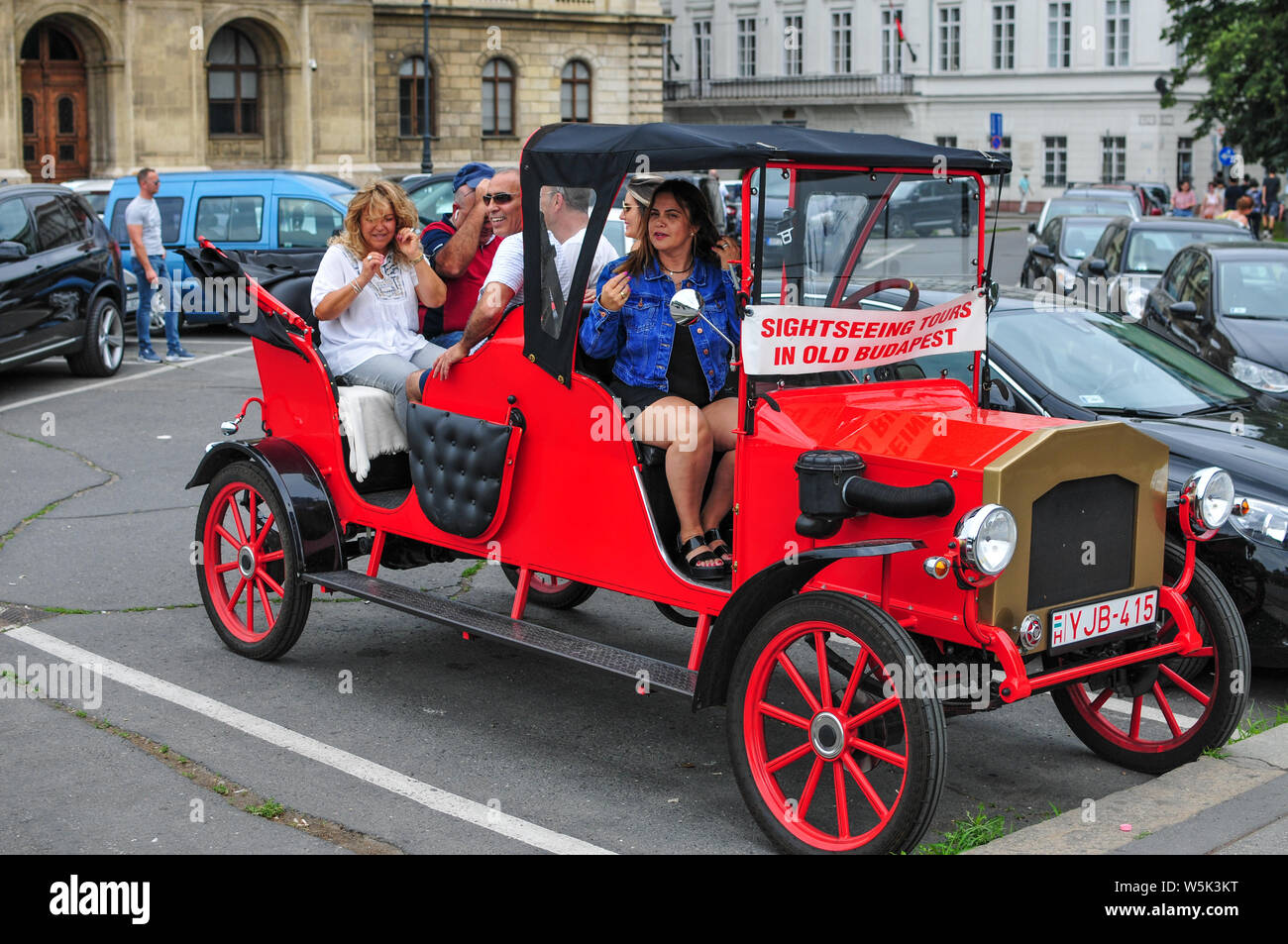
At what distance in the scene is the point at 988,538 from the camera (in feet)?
14.4

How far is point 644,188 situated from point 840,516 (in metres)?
1.57

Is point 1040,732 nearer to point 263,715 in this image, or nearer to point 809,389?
point 809,389

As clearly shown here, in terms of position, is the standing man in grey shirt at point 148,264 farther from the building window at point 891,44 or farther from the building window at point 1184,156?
the building window at point 891,44

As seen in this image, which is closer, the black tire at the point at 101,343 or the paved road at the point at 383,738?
the paved road at the point at 383,738

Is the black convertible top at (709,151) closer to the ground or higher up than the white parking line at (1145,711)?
higher up

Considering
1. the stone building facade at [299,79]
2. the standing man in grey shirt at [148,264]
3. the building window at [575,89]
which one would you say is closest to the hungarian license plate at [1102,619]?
the standing man in grey shirt at [148,264]

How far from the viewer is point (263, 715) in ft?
20.2

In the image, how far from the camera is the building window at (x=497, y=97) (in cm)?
5203

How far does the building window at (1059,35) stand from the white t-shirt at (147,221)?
5201cm

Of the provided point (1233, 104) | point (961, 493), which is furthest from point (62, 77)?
point (961, 493)

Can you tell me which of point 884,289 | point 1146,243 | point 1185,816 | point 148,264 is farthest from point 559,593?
point 1146,243

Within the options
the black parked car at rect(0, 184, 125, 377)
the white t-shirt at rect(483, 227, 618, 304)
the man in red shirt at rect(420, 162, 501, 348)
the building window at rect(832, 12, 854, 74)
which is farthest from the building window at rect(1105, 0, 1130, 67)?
the white t-shirt at rect(483, 227, 618, 304)
